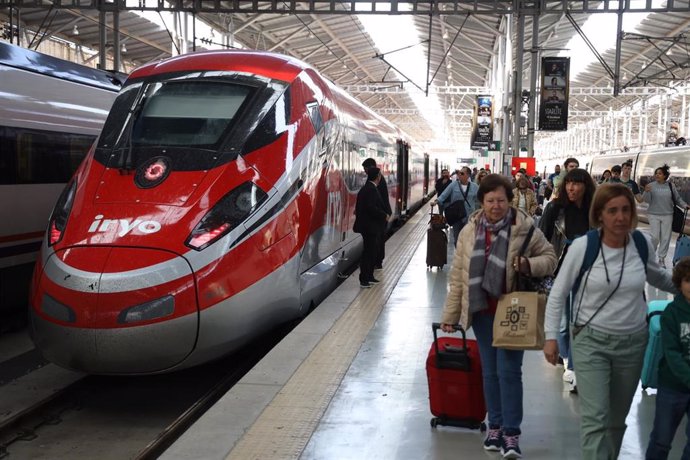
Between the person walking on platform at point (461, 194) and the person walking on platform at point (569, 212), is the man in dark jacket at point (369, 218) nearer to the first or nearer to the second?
the person walking on platform at point (461, 194)

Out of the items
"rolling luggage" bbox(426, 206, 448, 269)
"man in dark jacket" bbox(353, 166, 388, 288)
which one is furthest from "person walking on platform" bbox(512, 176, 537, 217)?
"man in dark jacket" bbox(353, 166, 388, 288)

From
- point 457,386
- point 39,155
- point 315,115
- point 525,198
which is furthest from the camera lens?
point 525,198

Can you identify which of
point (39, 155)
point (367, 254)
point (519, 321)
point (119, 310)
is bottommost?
point (367, 254)

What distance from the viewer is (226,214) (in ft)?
20.0

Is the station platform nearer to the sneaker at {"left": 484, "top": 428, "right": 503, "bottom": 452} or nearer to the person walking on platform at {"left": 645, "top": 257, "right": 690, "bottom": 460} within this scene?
the sneaker at {"left": 484, "top": 428, "right": 503, "bottom": 452}

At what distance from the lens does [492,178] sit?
4.34 m

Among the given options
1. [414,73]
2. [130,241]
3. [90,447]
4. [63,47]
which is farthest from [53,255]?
[414,73]

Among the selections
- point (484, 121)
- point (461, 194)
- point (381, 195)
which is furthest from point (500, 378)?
point (484, 121)

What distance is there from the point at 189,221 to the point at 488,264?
8.27ft

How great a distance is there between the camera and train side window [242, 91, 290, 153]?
6713mm

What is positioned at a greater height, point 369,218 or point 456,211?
point 369,218

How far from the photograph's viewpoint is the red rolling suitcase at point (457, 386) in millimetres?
4656

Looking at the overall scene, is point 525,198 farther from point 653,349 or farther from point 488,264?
point 488,264

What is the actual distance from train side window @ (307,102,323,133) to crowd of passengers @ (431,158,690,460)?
3661 millimetres
